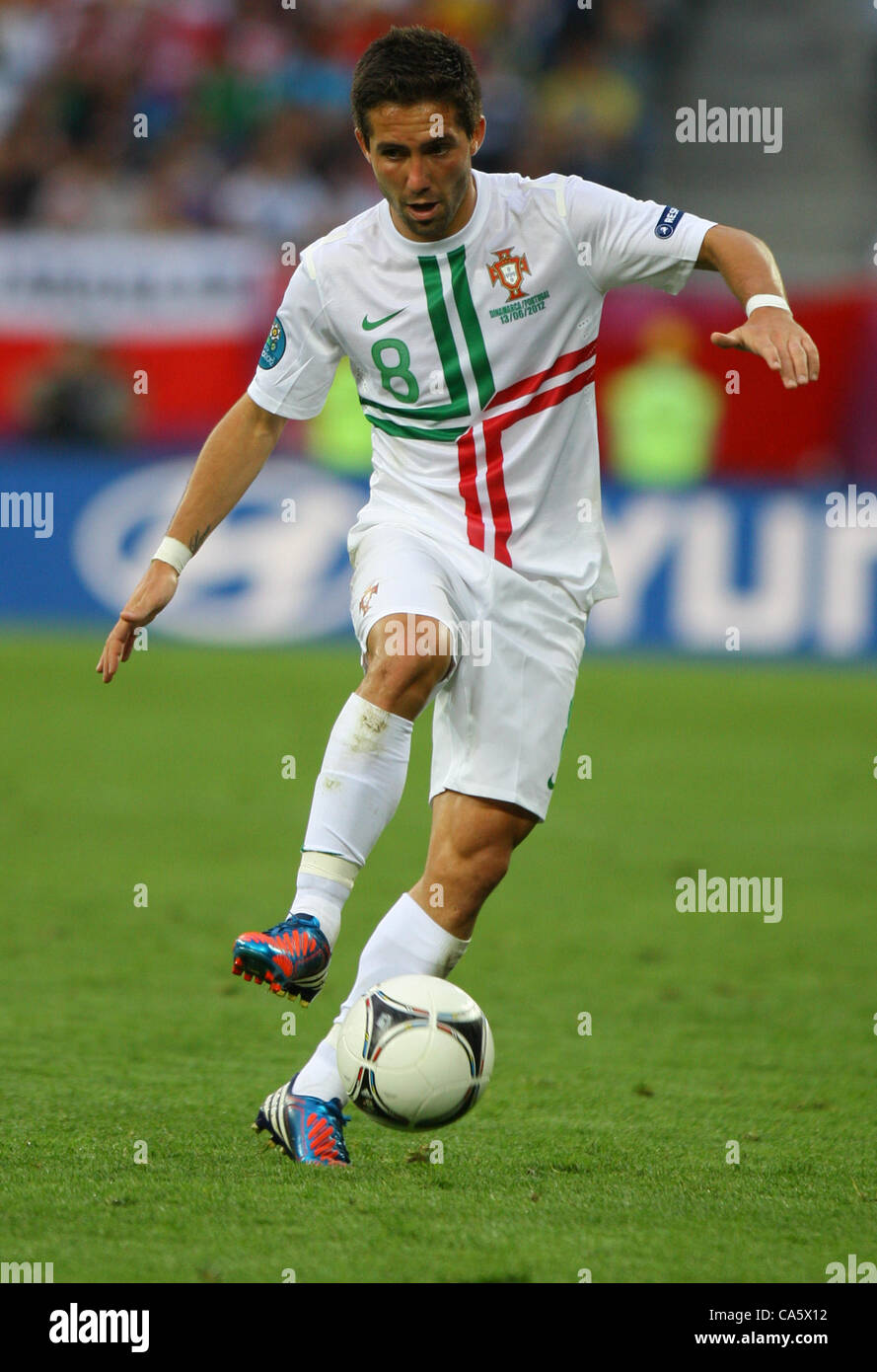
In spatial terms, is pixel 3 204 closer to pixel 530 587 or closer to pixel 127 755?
pixel 127 755

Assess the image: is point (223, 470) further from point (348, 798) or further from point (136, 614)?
point (348, 798)

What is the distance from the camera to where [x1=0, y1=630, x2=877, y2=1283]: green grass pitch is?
3.87 metres

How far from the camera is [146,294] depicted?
1658cm

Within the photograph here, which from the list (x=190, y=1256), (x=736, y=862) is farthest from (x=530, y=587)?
(x=736, y=862)

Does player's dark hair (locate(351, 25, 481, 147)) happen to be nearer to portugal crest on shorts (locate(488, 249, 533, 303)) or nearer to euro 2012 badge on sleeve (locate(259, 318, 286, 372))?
portugal crest on shorts (locate(488, 249, 533, 303))

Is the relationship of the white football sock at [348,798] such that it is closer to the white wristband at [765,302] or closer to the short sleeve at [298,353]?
the short sleeve at [298,353]

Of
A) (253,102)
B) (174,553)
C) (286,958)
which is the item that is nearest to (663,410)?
(253,102)

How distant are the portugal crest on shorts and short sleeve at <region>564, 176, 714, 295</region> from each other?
151 mm

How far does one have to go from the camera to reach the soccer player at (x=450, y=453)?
4.34 metres

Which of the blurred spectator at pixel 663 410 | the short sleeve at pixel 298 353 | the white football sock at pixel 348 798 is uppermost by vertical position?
the blurred spectator at pixel 663 410

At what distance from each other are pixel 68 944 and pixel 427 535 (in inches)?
125

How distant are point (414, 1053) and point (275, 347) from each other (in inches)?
69.0

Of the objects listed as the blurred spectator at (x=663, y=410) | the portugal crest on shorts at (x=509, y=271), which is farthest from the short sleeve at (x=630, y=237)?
the blurred spectator at (x=663, y=410)

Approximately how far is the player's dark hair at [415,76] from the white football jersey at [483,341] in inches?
11.6
